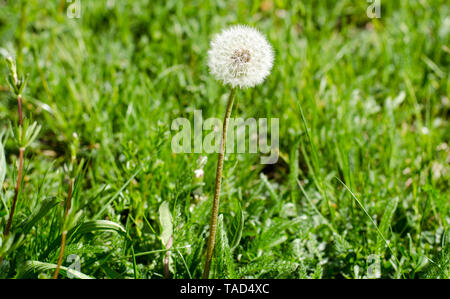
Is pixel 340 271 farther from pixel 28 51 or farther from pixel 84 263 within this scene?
pixel 28 51

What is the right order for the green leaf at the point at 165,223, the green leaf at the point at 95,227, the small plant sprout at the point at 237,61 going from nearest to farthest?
1. the small plant sprout at the point at 237,61
2. the green leaf at the point at 95,227
3. the green leaf at the point at 165,223

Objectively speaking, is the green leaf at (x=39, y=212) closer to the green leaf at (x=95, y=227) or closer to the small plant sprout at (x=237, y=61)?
the green leaf at (x=95, y=227)

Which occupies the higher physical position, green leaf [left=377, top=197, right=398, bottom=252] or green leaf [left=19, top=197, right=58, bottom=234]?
green leaf [left=19, top=197, right=58, bottom=234]

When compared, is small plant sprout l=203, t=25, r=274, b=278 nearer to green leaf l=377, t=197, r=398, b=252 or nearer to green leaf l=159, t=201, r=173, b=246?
green leaf l=159, t=201, r=173, b=246

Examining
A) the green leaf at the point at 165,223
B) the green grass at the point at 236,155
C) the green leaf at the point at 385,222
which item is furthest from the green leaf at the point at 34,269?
the green leaf at the point at 385,222

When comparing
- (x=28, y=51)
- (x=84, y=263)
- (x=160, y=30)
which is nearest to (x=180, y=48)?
(x=160, y=30)

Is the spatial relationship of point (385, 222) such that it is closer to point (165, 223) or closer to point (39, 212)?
point (165, 223)

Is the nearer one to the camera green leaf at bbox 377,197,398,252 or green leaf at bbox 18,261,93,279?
green leaf at bbox 18,261,93,279

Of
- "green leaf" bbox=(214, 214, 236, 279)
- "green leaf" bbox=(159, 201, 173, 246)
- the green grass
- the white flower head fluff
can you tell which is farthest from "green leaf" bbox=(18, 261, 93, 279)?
the white flower head fluff
